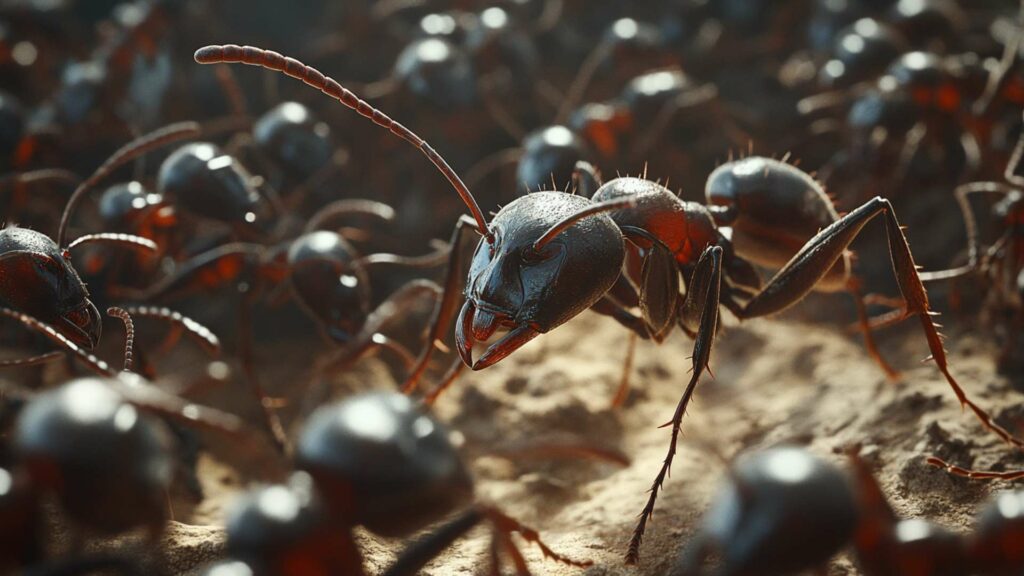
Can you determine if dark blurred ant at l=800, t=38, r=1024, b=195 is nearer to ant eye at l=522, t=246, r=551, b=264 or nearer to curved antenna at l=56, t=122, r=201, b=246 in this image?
ant eye at l=522, t=246, r=551, b=264

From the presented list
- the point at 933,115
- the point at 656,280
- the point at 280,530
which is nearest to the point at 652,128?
the point at 933,115

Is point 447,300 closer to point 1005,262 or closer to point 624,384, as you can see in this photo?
point 624,384

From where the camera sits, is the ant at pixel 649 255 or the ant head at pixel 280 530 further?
the ant at pixel 649 255

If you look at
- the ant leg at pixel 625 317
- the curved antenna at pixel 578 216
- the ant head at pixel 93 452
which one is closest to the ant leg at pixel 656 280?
the ant leg at pixel 625 317

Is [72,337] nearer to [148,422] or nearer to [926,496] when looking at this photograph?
[148,422]

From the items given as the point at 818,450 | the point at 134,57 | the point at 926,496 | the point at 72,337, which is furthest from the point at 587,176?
the point at 134,57

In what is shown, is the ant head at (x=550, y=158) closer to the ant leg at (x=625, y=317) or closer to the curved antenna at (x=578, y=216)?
the ant leg at (x=625, y=317)

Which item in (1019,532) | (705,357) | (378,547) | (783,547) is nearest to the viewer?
(783,547)
